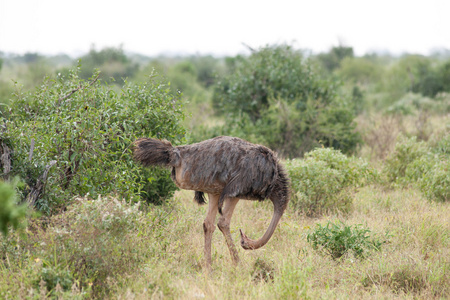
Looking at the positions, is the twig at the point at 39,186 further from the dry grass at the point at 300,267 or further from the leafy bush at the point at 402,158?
the leafy bush at the point at 402,158

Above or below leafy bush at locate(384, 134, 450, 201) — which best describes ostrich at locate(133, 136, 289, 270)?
above

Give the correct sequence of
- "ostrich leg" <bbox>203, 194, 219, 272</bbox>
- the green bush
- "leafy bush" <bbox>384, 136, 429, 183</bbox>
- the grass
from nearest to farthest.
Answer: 1. the grass
2. "ostrich leg" <bbox>203, 194, 219, 272</bbox>
3. the green bush
4. "leafy bush" <bbox>384, 136, 429, 183</bbox>

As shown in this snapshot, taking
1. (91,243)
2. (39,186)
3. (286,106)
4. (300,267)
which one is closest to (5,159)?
(39,186)

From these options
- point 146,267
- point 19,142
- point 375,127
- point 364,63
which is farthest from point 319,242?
point 364,63

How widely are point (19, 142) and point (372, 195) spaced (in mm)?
6369

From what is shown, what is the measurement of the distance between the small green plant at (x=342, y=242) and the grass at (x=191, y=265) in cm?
14

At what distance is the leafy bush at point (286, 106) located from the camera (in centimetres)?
1202

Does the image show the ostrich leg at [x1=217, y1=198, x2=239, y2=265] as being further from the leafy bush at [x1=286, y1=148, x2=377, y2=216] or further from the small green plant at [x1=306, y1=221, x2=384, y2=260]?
the leafy bush at [x1=286, y1=148, x2=377, y2=216]

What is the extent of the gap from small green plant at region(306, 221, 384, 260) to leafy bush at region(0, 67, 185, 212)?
244 cm

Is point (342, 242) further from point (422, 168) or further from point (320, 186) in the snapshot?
point (422, 168)

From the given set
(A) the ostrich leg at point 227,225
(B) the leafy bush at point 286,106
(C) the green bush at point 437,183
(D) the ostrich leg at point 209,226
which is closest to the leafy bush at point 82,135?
(D) the ostrich leg at point 209,226

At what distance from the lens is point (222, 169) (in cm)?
524

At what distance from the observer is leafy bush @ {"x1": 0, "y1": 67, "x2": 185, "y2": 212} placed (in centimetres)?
539

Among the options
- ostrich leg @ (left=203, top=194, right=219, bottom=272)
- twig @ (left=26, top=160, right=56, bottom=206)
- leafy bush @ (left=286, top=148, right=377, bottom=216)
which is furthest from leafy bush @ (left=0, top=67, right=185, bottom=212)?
leafy bush @ (left=286, top=148, right=377, bottom=216)
